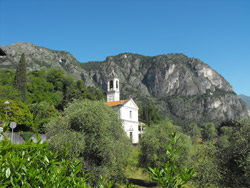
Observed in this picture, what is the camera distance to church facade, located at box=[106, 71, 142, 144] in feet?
202

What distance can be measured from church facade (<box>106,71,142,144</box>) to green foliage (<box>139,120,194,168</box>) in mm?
27842

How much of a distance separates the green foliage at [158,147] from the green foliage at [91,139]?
7.13 m

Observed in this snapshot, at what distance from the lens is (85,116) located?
20.6m

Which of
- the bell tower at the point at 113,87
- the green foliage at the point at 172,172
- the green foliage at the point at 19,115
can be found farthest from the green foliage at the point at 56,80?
the green foliage at the point at 172,172

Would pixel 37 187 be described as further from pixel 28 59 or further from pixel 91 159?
pixel 28 59

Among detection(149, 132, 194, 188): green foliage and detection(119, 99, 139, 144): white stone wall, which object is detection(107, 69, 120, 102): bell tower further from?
detection(149, 132, 194, 188): green foliage

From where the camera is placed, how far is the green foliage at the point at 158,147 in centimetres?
2720

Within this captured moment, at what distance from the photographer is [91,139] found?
1967 cm

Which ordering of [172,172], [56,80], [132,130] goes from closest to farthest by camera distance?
[172,172] → [132,130] → [56,80]

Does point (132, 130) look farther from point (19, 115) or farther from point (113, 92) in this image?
point (19, 115)

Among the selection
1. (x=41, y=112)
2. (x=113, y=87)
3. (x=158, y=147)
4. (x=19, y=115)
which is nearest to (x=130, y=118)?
(x=113, y=87)

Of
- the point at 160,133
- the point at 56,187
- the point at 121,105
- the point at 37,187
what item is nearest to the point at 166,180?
the point at 56,187

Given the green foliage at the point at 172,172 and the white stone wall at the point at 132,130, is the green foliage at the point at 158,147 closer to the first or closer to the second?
the green foliage at the point at 172,172

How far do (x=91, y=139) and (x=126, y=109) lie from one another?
43335mm
